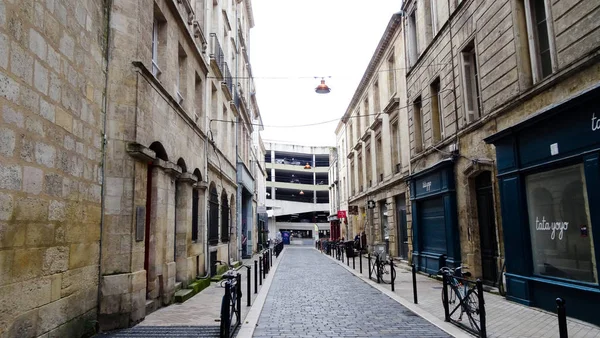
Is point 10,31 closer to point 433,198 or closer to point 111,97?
point 111,97

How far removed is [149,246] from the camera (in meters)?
8.66

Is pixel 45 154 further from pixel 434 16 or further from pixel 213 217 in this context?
pixel 434 16

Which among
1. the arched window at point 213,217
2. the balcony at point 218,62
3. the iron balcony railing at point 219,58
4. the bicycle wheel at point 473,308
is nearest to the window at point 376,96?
the iron balcony railing at point 219,58

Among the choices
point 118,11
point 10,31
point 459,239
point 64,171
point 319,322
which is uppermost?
point 118,11

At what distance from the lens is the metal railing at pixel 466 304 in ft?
21.2

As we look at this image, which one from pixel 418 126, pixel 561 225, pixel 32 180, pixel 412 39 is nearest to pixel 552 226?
pixel 561 225

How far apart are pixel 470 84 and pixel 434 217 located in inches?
187

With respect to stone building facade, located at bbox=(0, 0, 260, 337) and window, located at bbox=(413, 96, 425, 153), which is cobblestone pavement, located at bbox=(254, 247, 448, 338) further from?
window, located at bbox=(413, 96, 425, 153)

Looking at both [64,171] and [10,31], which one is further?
[64,171]

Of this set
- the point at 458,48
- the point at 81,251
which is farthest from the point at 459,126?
the point at 81,251

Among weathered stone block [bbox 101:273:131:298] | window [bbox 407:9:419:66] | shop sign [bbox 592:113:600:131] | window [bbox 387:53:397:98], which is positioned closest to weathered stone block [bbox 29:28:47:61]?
weathered stone block [bbox 101:273:131:298]

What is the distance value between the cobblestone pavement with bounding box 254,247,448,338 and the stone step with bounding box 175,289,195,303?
1.82m

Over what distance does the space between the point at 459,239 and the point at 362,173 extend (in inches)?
663

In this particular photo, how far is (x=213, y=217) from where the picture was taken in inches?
583
